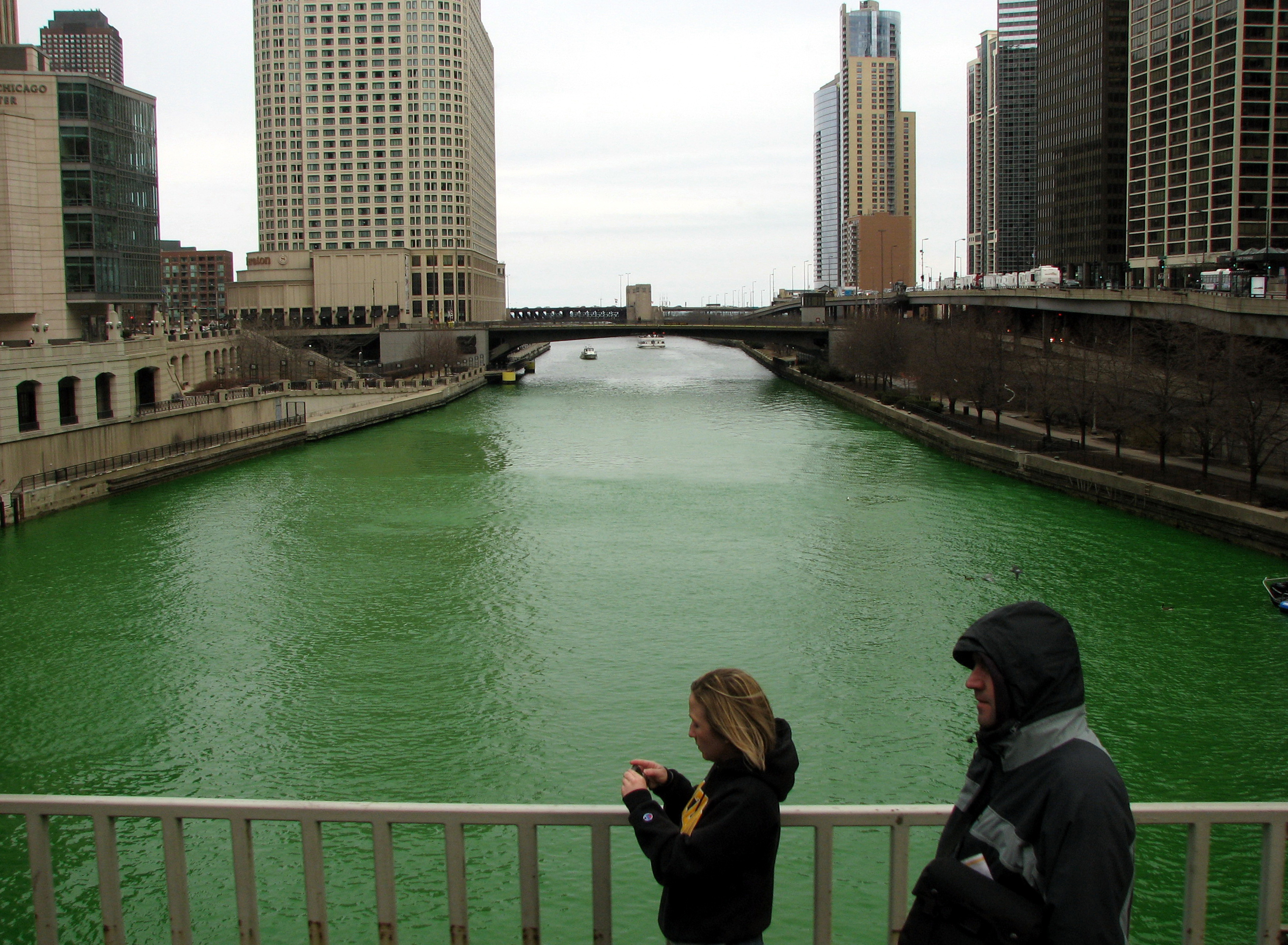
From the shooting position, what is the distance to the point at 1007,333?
3159 inches

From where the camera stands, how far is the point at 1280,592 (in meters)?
23.0

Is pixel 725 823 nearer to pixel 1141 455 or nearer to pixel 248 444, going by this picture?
pixel 1141 455

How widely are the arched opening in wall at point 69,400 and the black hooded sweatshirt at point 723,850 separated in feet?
143

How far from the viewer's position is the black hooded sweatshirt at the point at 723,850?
3998mm

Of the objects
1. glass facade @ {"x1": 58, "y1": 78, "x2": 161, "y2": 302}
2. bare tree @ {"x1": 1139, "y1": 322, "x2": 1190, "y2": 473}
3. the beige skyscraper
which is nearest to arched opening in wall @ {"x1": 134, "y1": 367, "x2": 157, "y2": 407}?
glass facade @ {"x1": 58, "y1": 78, "x2": 161, "y2": 302}

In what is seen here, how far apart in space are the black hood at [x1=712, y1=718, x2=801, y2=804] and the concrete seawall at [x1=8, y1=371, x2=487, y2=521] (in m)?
34.2

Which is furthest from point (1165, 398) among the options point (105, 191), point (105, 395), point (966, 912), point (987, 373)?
point (105, 191)

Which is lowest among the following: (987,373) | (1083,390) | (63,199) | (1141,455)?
(1141,455)

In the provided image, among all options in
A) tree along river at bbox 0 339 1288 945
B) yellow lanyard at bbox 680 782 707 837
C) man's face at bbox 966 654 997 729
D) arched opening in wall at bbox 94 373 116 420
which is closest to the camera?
man's face at bbox 966 654 997 729

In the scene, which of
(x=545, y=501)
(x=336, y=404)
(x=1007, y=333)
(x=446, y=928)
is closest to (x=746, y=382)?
(x=1007, y=333)

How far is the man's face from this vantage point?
3.30 meters

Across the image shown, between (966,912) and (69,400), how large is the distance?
45783mm

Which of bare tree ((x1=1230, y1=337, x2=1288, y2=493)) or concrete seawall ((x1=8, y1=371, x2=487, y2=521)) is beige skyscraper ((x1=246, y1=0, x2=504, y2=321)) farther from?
bare tree ((x1=1230, y1=337, x2=1288, y2=493))

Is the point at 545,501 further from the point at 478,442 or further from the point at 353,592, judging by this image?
the point at 478,442
